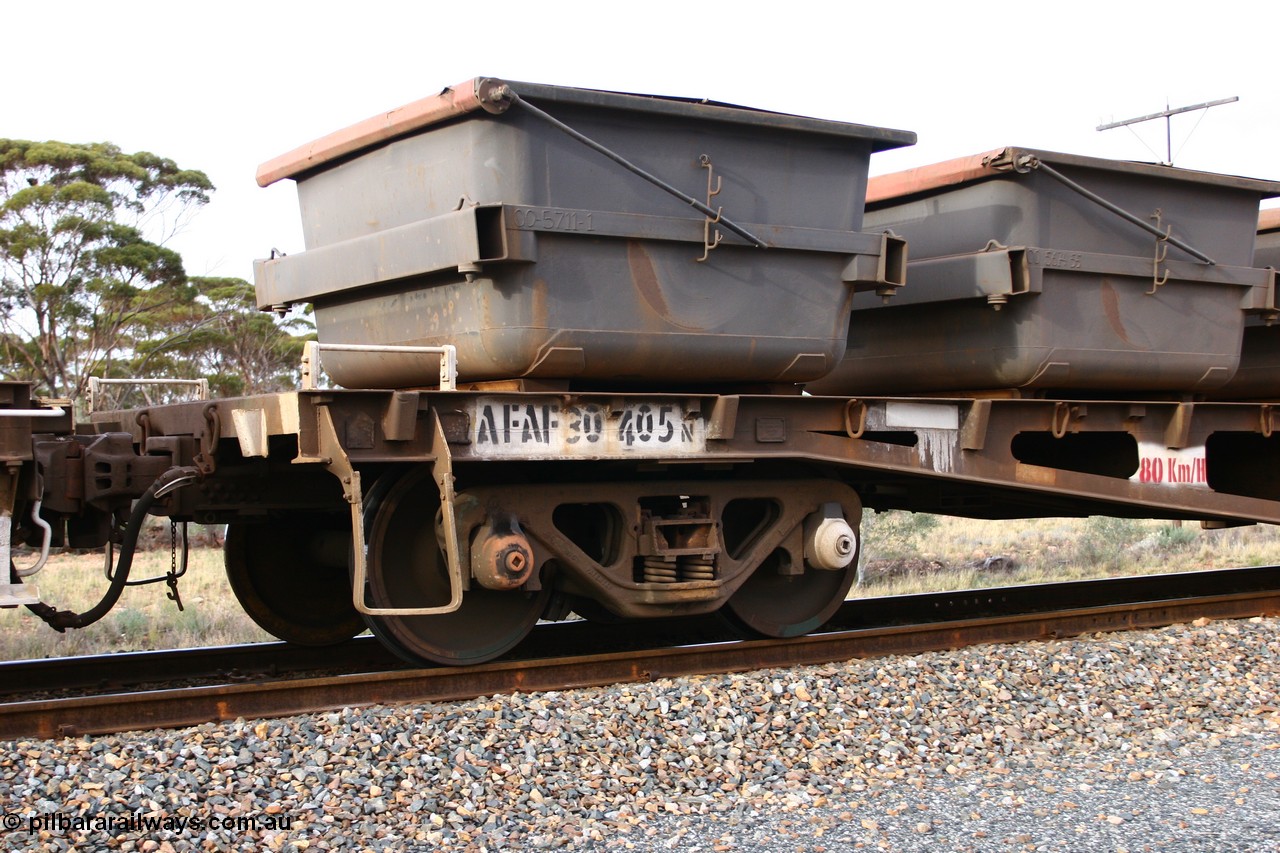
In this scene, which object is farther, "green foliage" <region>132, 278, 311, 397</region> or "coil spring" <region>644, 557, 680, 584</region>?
"green foliage" <region>132, 278, 311, 397</region>

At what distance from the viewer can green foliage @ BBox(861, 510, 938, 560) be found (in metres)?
14.8

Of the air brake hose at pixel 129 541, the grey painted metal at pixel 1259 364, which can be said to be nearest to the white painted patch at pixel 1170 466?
the grey painted metal at pixel 1259 364

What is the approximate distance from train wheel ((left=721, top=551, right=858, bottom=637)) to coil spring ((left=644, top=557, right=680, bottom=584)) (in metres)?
0.66

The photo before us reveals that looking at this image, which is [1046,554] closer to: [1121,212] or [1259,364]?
[1259,364]

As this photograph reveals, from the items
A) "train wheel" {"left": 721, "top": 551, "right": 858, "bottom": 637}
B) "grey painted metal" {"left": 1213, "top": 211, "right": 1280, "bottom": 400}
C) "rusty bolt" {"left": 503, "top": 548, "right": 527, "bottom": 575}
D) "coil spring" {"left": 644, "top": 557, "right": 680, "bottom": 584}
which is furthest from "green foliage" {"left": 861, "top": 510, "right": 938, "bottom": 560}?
"rusty bolt" {"left": 503, "top": 548, "right": 527, "bottom": 575}

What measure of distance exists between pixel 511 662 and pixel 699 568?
113 cm

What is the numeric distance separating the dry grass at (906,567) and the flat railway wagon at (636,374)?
192cm

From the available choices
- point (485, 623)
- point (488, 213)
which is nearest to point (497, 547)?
point (485, 623)

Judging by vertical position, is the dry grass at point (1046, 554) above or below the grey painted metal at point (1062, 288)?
below

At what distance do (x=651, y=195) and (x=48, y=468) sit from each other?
10.2 ft

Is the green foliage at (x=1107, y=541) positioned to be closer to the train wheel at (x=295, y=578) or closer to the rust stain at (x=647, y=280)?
the rust stain at (x=647, y=280)

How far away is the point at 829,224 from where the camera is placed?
6.84 m

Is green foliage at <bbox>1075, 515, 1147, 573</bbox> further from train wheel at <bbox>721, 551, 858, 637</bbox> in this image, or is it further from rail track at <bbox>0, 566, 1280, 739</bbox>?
train wheel at <bbox>721, 551, 858, 637</bbox>

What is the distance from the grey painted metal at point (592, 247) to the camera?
19.2ft
